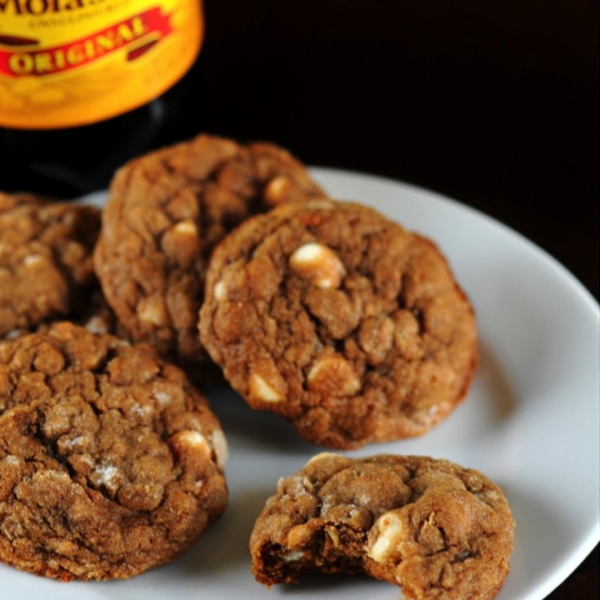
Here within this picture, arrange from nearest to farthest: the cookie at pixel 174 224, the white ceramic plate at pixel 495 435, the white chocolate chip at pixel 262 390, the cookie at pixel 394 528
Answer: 1. the cookie at pixel 394 528
2. the white ceramic plate at pixel 495 435
3. the white chocolate chip at pixel 262 390
4. the cookie at pixel 174 224

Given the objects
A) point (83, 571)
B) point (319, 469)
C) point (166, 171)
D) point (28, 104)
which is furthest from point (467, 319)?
point (28, 104)

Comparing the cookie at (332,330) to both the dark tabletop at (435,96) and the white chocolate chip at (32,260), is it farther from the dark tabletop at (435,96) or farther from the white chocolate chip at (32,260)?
the dark tabletop at (435,96)

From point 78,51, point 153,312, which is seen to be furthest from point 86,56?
point 153,312

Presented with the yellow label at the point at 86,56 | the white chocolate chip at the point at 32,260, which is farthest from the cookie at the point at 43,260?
the yellow label at the point at 86,56

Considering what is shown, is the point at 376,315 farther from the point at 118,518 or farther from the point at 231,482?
the point at 118,518

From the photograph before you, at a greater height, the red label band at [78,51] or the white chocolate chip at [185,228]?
the red label band at [78,51]

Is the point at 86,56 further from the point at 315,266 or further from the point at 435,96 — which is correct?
the point at 435,96

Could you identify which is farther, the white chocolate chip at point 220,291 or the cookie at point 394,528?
the white chocolate chip at point 220,291

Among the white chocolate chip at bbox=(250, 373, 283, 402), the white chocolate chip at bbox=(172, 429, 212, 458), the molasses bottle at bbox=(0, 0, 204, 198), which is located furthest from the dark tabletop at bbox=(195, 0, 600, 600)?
the white chocolate chip at bbox=(172, 429, 212, 458)
